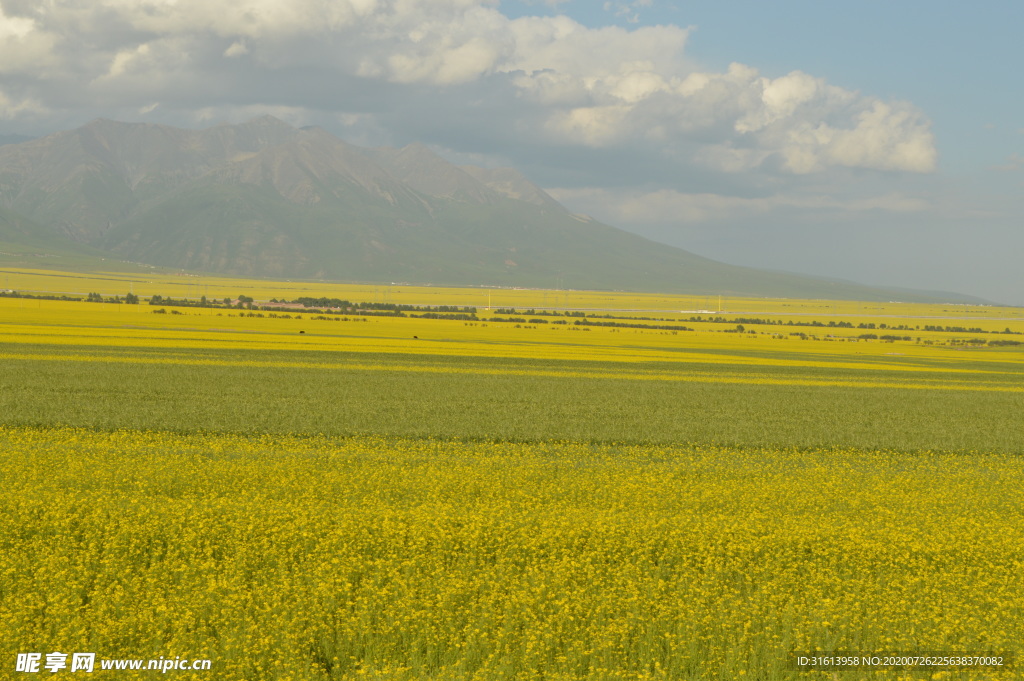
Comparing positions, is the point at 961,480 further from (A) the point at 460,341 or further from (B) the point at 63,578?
(A) the point at 460,341

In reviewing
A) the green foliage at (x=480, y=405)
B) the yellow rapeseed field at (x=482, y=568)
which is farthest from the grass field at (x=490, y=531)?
the green foliage at (x=480, y=405)

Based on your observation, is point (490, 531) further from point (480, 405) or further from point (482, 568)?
point (480, 405)

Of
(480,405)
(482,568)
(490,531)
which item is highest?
(490,531)

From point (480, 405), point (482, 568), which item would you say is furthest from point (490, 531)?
point (480, 405)

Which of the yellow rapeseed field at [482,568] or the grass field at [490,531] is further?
the grass field at [490,531]

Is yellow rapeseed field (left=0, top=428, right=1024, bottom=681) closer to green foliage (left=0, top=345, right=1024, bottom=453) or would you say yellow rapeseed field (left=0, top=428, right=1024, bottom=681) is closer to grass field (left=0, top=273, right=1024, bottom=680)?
grass field (left=0, top=273, right=1024, bottom=680)

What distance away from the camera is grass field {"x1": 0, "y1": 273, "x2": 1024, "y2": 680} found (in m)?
9.45

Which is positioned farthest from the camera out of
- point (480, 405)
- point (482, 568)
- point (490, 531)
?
point (480, 405)

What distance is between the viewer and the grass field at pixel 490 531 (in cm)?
945

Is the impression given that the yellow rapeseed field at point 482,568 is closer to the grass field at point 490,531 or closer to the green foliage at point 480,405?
the grass field at point 490,531

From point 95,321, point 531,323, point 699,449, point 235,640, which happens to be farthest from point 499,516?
point 531,323

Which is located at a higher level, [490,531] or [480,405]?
[490,531]

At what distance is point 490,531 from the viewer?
13.1 m

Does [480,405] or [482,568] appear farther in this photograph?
[480,405]
